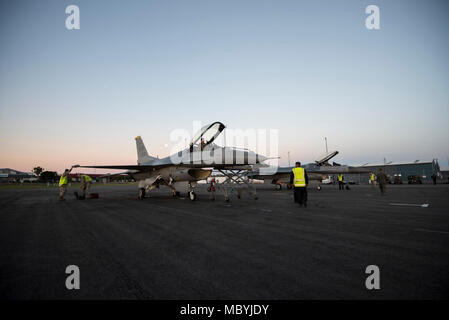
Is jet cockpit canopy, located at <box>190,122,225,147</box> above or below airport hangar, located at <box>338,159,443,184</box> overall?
above

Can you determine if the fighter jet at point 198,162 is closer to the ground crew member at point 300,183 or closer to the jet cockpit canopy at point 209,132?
the jet cockpit canopy at point 209,132

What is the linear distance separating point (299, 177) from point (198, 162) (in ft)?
15.5

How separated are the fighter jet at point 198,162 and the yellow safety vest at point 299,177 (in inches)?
61.0

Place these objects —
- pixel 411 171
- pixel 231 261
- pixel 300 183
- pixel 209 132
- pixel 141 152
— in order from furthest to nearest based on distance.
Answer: pixel 411 171 < pixel 141 152 < pixel 209 132 < pixel 300 183 < pixel 231 261

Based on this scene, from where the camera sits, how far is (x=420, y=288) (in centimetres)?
211

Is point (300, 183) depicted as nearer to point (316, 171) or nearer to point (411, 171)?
point (316, 171)

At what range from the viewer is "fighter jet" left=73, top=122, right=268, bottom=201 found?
10062 mm

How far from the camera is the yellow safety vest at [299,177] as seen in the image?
364 inches

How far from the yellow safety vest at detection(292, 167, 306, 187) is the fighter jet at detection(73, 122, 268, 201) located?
61.0 inches

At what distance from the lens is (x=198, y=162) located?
10.8 m

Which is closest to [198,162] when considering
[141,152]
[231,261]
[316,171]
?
[231,261]

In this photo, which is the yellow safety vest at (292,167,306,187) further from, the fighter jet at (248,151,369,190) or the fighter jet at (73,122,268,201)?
the fighter jet at (248,151,369,190)

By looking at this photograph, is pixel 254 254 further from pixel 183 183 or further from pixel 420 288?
pixel 183 183

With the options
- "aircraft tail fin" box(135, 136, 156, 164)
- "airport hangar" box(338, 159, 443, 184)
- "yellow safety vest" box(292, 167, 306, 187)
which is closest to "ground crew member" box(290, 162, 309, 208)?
"yellow safety vest" box(292, 167, 306, 187)
